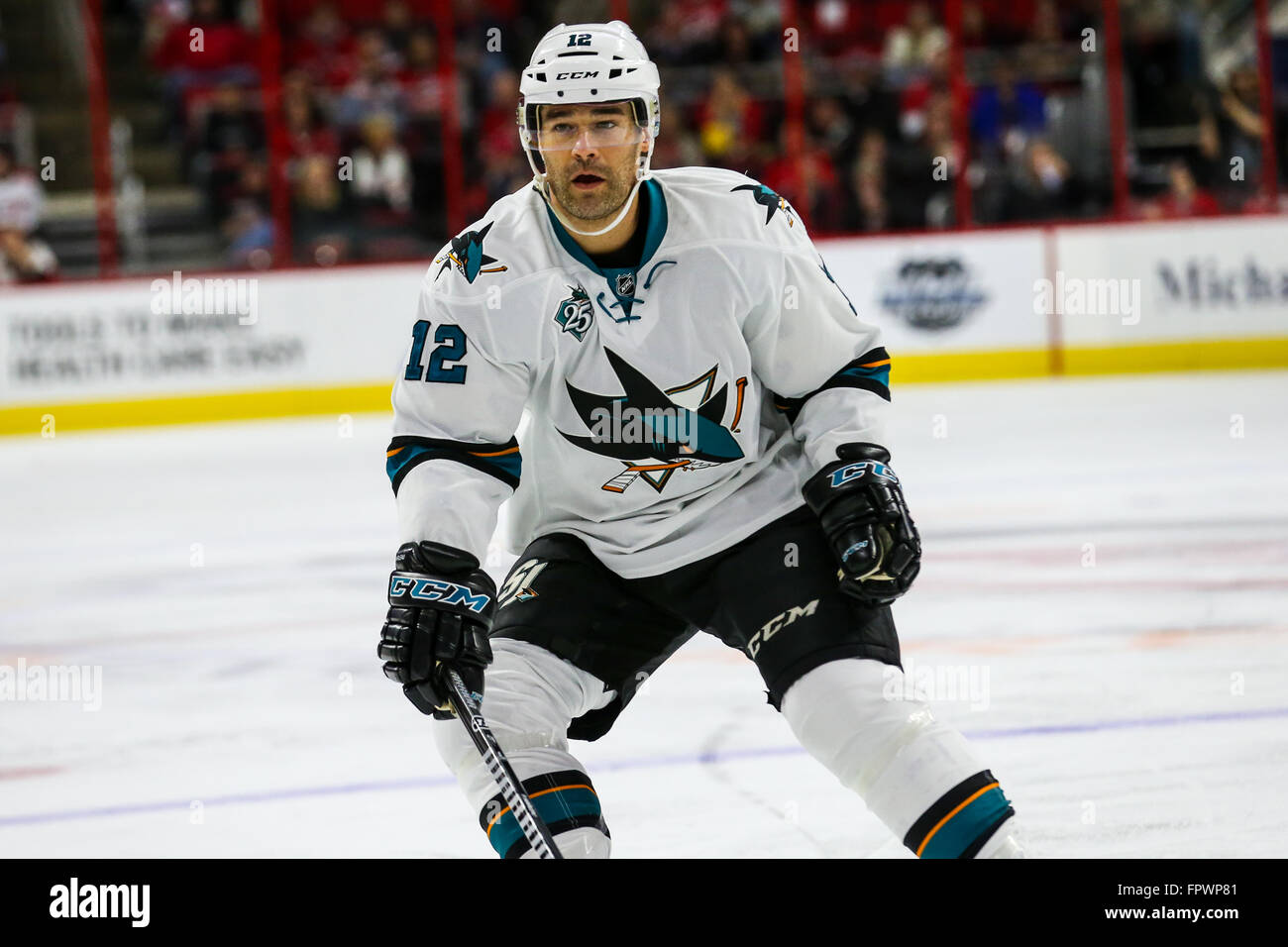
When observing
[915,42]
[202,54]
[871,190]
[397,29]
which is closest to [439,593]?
[871,190]

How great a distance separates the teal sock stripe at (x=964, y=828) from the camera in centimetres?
206

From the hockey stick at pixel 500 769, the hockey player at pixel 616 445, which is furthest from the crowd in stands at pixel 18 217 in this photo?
the hockey stick at pixel 500 769

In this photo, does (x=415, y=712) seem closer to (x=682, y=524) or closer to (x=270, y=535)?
(x=682, y=524)

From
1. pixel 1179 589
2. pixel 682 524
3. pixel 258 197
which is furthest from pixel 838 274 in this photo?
pixel 682 524

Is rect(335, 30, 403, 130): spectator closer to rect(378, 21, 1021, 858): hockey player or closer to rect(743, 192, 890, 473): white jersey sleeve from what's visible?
rect(378, 21, 1021, 858): hockey player

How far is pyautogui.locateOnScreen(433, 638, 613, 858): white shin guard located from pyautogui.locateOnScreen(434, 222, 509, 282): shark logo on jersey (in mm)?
521

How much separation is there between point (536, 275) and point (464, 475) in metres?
0.30

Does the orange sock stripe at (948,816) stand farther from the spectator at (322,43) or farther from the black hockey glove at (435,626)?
the spectator at (322,43)

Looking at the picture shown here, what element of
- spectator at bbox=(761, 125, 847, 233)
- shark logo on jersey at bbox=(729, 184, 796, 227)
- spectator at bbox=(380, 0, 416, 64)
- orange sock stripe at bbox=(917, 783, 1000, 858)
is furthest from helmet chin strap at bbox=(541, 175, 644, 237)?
spectator at bbox=(380, 0, 416, 64)

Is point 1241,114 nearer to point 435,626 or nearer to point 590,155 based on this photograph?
point 590,155

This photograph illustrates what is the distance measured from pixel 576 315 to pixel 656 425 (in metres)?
0.19

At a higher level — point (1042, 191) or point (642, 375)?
point (642, 375)

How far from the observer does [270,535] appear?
19.6 ft

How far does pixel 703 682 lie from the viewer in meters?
3.79
